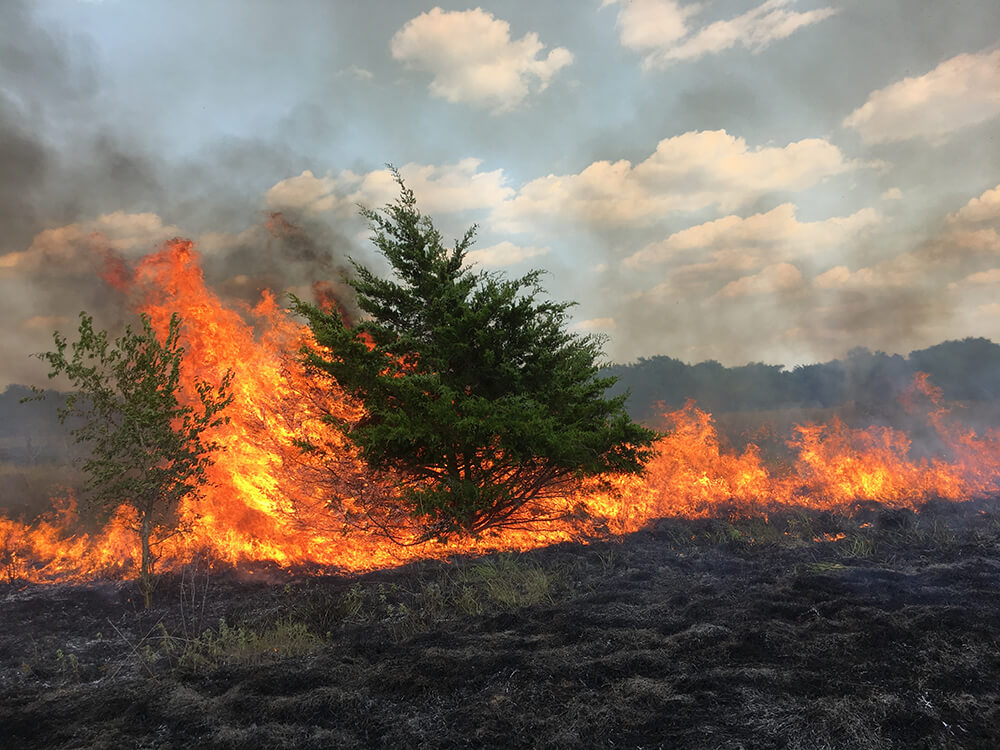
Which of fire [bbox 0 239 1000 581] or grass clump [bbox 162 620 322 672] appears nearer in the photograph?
grass clump [bbox 162 620 322 672]

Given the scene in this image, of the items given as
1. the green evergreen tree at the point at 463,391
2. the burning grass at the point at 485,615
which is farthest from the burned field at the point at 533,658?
the green evergreen tree at the point at 463,391

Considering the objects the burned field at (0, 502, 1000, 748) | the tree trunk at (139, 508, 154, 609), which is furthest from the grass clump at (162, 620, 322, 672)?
the tree trunk at (139, 508, 154, 609)

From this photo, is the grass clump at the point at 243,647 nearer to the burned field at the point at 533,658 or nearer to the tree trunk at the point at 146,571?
the burned field at the point at 533,658

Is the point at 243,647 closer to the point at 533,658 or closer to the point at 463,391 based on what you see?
the point at 533,658

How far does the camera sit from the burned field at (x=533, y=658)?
4516mm

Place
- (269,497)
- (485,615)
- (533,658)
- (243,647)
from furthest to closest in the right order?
1. (269,497)
2. (485,615)
3. (243,647)
4. (533,658)

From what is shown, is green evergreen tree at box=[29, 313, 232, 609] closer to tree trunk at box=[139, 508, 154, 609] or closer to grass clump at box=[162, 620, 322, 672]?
tree trunk at box=[139, 508, 154, 609]

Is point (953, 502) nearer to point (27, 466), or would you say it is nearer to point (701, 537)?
point (701, 537)

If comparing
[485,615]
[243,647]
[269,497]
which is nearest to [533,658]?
[485,615]

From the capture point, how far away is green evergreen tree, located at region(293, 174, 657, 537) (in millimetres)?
11094

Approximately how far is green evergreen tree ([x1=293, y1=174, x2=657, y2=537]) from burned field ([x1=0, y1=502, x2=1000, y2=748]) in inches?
83.3

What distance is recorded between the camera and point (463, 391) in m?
12.2

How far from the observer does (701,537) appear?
46.4 ft

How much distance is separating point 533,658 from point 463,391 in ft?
22.7
